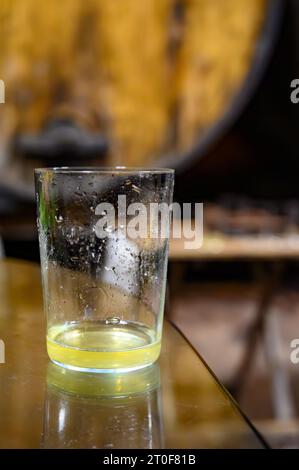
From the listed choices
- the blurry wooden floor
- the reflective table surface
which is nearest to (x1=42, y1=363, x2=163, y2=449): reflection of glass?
the reflective table surface

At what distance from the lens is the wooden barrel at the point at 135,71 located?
4.64 feet

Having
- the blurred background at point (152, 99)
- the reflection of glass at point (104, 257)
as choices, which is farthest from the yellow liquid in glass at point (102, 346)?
the blurred background at point (152, 99)

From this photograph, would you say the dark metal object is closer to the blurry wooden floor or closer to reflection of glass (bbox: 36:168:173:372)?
the blurry wooden floor

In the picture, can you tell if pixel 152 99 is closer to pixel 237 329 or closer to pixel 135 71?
pixel 135 71

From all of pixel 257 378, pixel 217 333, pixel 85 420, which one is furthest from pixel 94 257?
pixel 257 378

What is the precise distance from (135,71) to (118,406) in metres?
1.19

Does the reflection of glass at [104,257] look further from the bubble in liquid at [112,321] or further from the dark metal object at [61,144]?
the dark metal object at [61,144]

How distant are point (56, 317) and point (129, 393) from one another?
90 millimetres

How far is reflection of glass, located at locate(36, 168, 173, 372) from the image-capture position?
41cm

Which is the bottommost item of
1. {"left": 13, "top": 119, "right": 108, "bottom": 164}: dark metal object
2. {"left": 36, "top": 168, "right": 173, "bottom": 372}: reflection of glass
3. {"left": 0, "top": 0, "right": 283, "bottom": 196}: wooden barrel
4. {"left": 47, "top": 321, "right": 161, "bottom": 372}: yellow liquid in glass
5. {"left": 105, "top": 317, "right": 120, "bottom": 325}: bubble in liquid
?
{"left": 47, "top": 321, "right": 161, "bottom": 372}: yellow liquid in glass

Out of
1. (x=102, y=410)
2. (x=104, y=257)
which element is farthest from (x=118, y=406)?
(x=104, y=257)

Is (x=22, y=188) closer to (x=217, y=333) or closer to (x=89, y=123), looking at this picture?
(x=89, y=123)

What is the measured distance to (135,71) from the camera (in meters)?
1.45

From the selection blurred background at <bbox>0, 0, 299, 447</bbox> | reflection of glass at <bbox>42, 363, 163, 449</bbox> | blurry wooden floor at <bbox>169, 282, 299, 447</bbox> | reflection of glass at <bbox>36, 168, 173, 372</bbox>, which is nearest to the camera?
reflection of glass at <bbox>42, 363, 163, 449</bbox>
